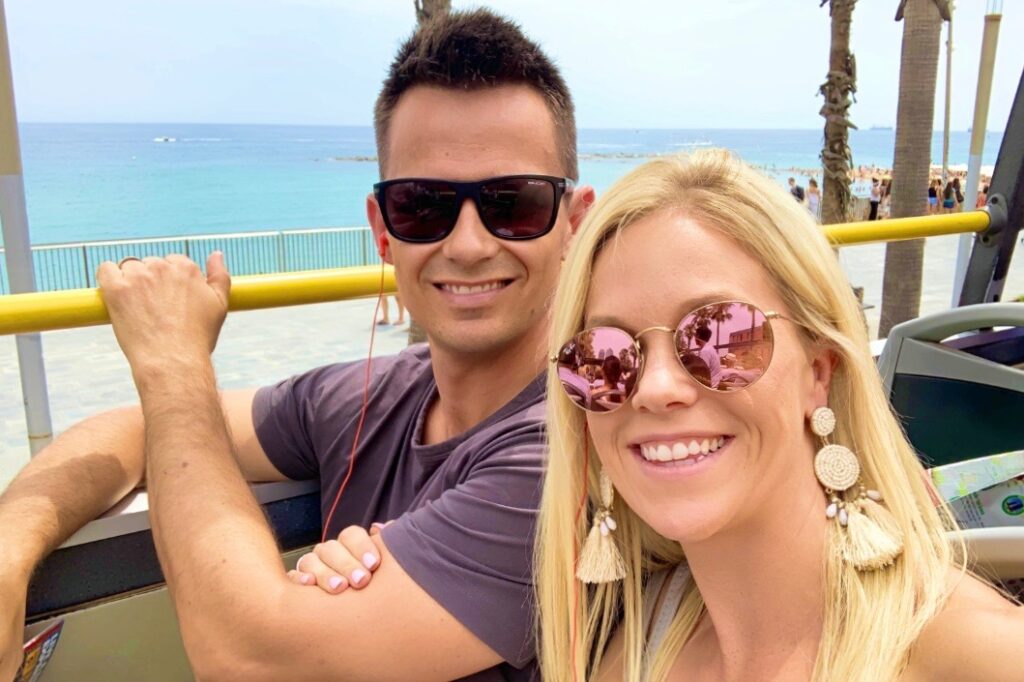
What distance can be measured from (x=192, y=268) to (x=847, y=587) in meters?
1.48

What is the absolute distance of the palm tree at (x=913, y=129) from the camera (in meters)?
7.43

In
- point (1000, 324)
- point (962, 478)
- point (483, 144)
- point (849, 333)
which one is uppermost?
point (483, 144)

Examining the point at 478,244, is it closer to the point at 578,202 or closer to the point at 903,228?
the point at 578,202

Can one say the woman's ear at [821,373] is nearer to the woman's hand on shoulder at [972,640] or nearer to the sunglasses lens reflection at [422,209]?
the woman's hand on shoulder at [972,640]

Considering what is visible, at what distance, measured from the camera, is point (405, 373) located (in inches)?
87.5

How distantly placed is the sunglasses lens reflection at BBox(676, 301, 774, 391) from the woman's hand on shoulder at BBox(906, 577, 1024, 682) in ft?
1.29

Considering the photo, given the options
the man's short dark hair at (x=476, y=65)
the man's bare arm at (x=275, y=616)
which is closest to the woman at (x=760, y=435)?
the man's bare arm at (x=275, y=616)

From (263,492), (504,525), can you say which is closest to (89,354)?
(263,492)

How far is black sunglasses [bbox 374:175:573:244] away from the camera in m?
1.84

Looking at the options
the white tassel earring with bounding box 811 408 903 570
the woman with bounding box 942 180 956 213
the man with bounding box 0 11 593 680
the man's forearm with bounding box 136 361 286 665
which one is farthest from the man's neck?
the woman with bounding box 942 180 956 213

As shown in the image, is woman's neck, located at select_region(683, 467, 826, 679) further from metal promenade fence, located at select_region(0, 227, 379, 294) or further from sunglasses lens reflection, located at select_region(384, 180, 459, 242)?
metal promenade fence, located at select_region(0, 227, 379, 294)

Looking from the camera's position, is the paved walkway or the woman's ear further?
the paved walkway

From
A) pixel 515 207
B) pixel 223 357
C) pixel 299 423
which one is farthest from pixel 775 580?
pixel 223 357

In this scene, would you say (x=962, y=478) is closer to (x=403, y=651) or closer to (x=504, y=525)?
(x=504, y=525)
